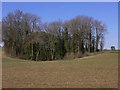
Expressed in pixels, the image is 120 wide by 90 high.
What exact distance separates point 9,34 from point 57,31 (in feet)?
44.7

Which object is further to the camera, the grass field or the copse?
the copse

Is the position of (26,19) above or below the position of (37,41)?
above

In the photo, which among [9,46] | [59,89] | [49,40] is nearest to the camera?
[59,89]

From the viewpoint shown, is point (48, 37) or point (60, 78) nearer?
point (60, 78)

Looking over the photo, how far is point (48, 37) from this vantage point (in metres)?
68.9

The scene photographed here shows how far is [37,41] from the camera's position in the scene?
217 feet

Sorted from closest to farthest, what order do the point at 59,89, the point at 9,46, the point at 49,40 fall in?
the point at 59,89 → the point at 9,46 → the point at 49,40

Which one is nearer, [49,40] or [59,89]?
[59,89]

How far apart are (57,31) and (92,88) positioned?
6046cm

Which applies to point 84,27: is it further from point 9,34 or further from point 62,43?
point 9,34

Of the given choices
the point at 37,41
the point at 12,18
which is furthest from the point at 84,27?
the point at 12,18

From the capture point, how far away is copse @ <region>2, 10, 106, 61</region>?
64.6 metres

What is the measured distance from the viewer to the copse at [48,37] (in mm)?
64625

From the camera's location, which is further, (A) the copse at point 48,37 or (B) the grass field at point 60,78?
(A) the copse at point 48,37
